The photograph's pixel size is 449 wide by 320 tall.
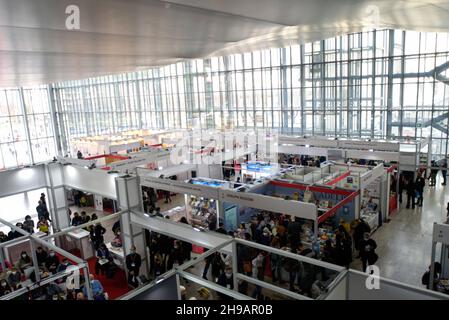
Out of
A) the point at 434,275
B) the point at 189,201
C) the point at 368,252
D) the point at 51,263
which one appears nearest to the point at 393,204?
the point at 368,252

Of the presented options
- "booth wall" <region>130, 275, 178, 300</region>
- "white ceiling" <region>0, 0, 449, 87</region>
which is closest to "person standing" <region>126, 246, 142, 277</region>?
"booth wall" <region>130, 275, 178, 300</region>

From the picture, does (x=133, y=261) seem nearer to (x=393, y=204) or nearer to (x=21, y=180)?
(x=21, y=180)

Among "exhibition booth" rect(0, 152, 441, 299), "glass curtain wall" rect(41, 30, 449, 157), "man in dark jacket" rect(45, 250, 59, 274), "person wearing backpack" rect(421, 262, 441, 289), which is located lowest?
"man in dark jacket" rect(45, 250, 59, 274)

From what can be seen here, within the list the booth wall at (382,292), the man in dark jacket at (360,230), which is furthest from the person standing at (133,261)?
the booth wall at (382,292)

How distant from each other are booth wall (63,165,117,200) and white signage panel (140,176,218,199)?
1268 millimetres

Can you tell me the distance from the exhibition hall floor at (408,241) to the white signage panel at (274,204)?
2599 millimetres

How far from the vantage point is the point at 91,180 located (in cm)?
1153

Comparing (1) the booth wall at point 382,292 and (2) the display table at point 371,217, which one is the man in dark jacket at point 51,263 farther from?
(2) the display table at point 371,217

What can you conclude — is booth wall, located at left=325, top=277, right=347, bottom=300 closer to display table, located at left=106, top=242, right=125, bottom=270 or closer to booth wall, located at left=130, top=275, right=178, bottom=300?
booth wall, located at left=130, top=275, right=178, bottom=300

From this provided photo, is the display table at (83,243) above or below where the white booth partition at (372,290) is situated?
below

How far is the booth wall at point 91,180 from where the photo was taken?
10.7 metres

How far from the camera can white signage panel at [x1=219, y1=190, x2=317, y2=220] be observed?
8669 mm
